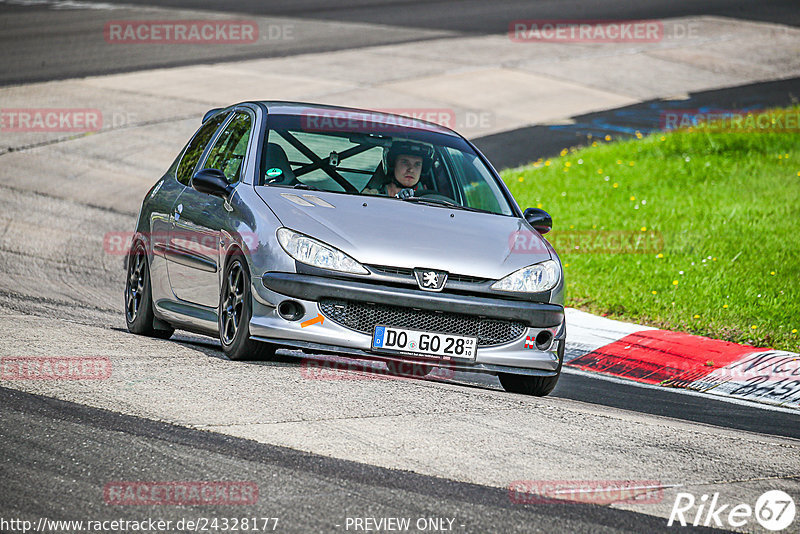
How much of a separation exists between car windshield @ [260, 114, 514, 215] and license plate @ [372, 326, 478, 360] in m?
1.24

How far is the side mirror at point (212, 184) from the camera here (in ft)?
25.0

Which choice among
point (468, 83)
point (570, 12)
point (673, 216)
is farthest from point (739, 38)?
point (673, 216)

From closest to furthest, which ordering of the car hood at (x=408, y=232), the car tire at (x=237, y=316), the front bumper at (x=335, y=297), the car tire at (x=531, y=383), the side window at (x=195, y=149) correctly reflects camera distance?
the front bumper at (x=335, y=297) < the car hood at (x=408, y=232) < the car tire at (x=237, y=316) < the car tire at (x=531, y=383) < the side window at (x=195, y=149)

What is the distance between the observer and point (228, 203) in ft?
24.9

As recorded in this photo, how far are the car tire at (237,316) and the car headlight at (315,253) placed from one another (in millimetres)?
306

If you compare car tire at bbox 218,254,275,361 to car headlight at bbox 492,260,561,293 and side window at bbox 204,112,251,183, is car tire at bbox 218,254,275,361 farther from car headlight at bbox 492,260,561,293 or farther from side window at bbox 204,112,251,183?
car headlight at bbox 492,260,561,293

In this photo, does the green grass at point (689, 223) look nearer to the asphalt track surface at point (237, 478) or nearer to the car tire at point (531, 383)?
the car tire at point (531, 383)

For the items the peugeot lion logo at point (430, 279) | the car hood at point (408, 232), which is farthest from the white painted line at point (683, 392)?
the peugeot lion logo at point (430, 279)

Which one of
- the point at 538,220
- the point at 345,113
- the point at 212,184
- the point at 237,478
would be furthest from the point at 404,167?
the point at 237,478

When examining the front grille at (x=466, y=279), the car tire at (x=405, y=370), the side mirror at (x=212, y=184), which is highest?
the side mirror at (x=212, y=184)

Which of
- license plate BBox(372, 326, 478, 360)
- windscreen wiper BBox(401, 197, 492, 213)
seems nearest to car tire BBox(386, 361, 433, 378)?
license plate BBox(372, 326, 478, 360)

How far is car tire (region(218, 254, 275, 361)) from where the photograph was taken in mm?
7027

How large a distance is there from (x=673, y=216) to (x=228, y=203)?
7.77m

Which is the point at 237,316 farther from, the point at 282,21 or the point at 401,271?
the point at 282,21
